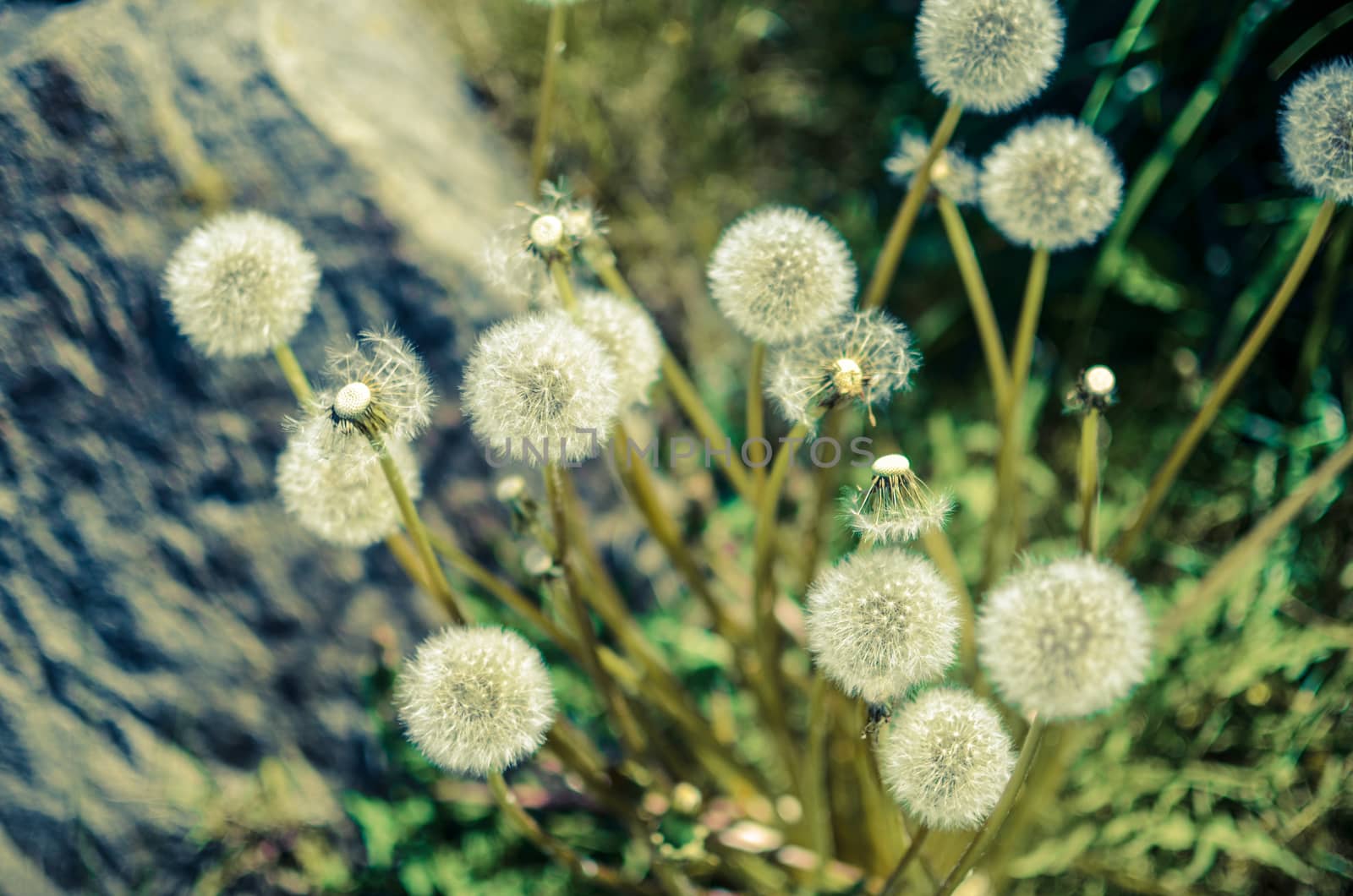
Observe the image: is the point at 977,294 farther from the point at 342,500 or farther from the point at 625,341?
the point at 342,500

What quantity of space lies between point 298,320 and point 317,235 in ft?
1.87

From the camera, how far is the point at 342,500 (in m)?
1.07

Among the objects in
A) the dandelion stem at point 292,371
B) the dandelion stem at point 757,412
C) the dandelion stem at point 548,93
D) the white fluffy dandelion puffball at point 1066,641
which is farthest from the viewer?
the dandelion stem at point 548,93

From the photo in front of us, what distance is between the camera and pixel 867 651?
0.88 meters

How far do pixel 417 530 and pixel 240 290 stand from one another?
402mm

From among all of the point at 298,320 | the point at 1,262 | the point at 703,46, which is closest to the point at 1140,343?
the point at 703,46

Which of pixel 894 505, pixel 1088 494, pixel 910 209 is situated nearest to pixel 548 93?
pixel 910 209

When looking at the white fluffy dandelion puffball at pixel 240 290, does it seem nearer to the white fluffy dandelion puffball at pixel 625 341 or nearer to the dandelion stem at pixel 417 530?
the dandelion stem at pixel 417 530

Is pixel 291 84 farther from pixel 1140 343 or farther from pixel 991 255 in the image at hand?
pixel 1140 343

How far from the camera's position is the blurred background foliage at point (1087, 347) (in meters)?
1.51

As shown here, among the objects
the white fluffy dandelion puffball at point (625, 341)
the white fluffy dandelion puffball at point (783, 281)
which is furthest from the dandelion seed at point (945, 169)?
the white fluffy dandelion puffball at point (625, 341)

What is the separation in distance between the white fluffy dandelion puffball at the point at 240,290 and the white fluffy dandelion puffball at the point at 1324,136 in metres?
1.29

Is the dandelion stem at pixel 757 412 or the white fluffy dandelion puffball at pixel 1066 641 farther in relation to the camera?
the dandelion stem at pixel 757 412

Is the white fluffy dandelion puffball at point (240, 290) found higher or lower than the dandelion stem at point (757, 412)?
higher
